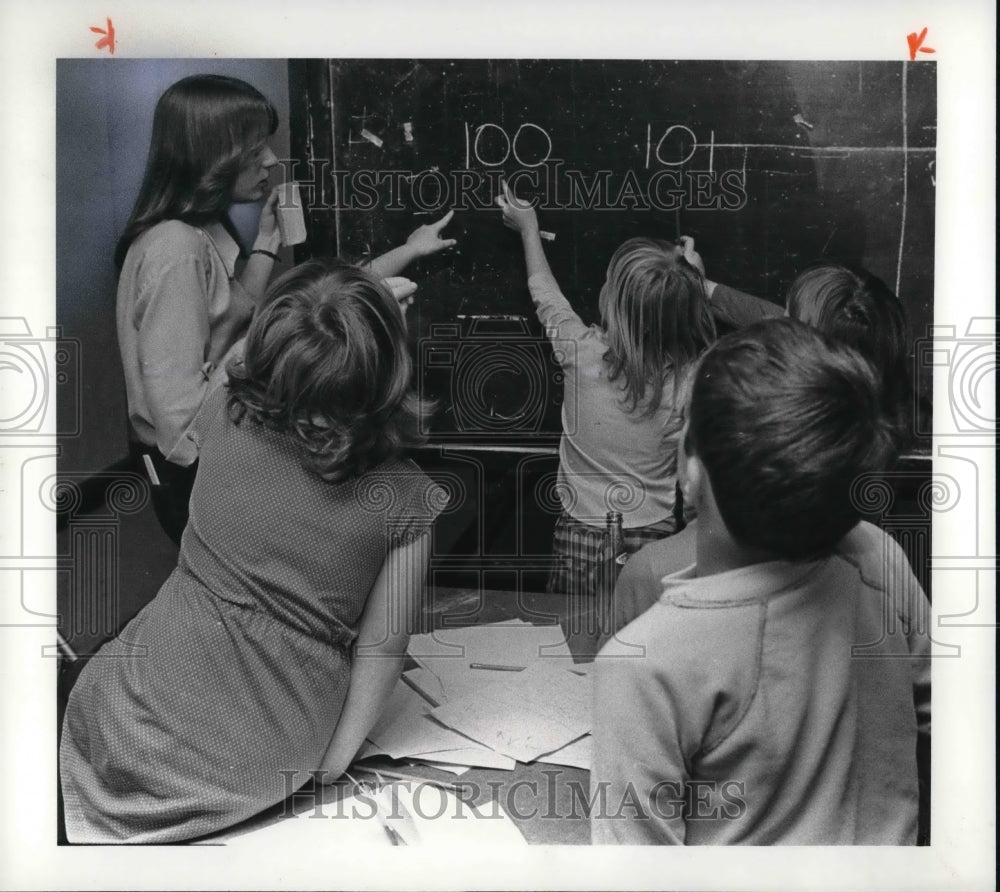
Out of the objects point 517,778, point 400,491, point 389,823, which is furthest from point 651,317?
point 389,823

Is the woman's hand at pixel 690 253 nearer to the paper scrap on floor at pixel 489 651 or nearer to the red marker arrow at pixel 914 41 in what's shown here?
the red marker arrow at pixel 914 41

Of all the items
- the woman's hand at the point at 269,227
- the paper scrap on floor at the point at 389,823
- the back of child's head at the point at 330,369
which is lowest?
the paper scrap on floor at the point at 389,823

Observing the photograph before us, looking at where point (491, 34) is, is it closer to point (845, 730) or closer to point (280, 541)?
point (280, 541)

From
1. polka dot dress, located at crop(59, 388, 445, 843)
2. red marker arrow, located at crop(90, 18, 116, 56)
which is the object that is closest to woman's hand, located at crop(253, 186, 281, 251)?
polka dot dress, located at crop(59, 388, 445, 843)

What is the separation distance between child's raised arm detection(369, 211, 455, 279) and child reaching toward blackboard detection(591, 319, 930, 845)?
1.82 feet

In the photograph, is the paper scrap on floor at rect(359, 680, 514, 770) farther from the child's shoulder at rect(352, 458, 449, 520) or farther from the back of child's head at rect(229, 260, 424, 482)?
the back of child's head at rect(229, 260, 424, 482)

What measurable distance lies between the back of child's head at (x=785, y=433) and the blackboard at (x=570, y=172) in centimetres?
16

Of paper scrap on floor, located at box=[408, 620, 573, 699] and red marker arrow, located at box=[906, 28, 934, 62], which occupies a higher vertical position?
red marker arrow, located at box=[906, 28, 934, 62]

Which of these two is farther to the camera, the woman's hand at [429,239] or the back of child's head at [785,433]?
the woman's hand at [429,239]

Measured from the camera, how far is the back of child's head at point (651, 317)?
217cm

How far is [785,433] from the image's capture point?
6.59 ft

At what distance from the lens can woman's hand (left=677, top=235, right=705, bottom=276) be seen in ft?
7.21

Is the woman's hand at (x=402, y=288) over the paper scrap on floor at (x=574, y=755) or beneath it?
over

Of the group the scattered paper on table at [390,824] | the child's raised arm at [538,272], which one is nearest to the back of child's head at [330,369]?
the child's raised arm at [538,272]
